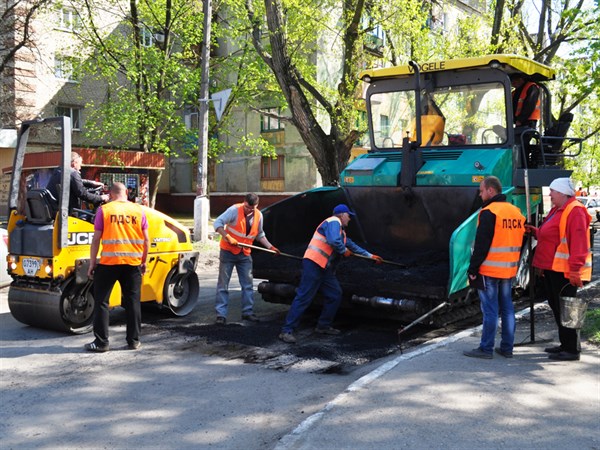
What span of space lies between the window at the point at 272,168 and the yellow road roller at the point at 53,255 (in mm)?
21088

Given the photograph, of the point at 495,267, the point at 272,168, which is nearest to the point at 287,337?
the point at 495,267

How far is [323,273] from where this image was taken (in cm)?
690

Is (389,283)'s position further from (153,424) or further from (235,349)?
(153,424)

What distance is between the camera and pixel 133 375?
17.8ft

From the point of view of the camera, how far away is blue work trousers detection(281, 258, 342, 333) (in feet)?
22.2

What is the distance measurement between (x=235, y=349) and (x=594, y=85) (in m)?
6.69

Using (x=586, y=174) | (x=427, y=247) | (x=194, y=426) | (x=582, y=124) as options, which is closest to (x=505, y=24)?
(x=582, y=124)

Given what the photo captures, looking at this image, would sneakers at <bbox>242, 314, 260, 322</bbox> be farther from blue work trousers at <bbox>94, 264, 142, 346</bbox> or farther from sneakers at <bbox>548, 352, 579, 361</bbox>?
sneakers at <bbox>548, 352, 579, 361</bbox>

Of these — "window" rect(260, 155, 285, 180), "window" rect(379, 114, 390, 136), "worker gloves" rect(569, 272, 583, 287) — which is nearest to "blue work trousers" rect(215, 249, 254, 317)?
"window" rect(379, 114, 390, 136)

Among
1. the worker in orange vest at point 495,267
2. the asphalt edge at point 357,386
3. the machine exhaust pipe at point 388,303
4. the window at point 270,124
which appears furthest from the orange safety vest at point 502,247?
the window at point 270,124

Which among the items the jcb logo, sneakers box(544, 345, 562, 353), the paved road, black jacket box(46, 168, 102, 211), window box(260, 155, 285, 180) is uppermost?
window box(260, 155, 285, 180)

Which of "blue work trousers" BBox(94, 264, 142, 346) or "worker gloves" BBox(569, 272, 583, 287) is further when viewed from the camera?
"blue work trousers" BBox(94, 264, 142, 346)

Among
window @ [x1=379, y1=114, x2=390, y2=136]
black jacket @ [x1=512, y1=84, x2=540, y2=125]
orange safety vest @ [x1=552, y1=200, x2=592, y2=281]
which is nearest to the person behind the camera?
orange safety vest @ [x1=552, y1=200, x2=592, y2=281]

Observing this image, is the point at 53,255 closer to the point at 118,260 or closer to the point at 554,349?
the point at 118,260
